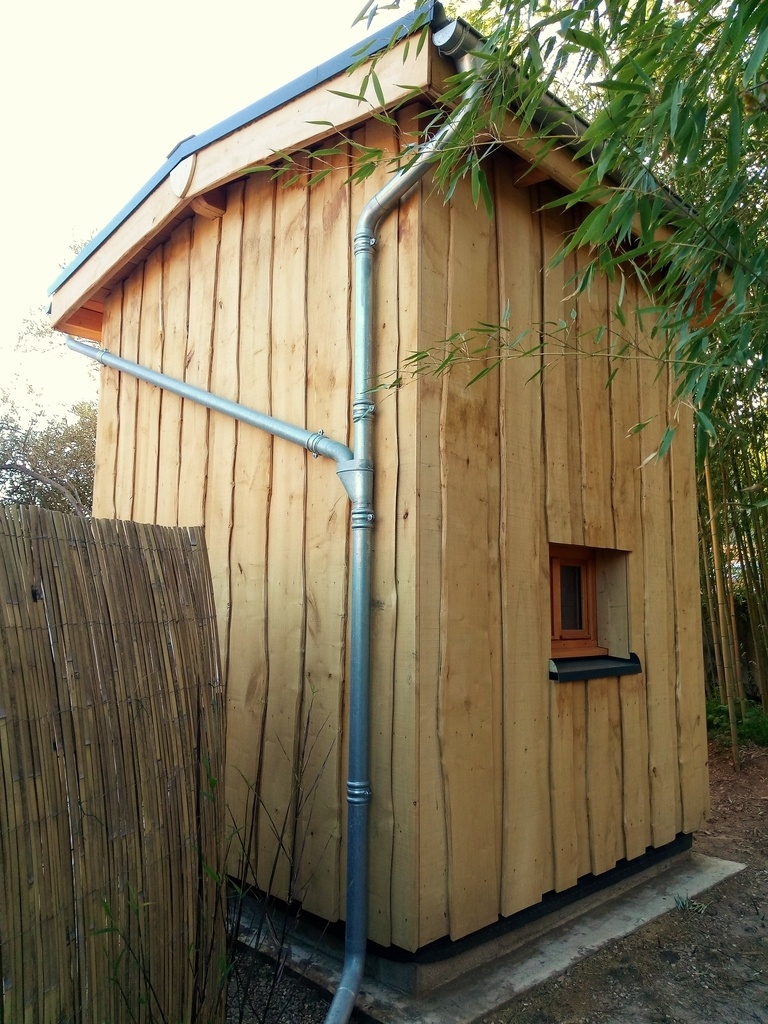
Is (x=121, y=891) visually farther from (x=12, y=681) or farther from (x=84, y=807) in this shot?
(x=12, y=681)

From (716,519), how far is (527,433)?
279 cm

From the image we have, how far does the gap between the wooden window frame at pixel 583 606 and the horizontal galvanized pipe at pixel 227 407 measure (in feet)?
3.85

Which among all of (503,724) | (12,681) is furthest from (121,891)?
(503,724)

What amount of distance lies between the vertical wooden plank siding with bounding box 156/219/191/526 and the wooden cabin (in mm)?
16

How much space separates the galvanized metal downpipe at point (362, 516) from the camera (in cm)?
244

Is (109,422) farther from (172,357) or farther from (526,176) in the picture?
(526,176)

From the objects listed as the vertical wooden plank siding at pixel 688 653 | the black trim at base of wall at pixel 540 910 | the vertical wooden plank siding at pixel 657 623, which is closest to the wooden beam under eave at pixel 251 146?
the vertical wooden plank siding at pixel 657 623

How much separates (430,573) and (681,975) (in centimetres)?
177

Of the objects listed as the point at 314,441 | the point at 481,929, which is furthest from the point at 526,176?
the point at 481,929

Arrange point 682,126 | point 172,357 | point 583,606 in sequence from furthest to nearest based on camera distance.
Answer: point 172,357 < point 583,606 < point 682,126

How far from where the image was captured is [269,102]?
3064 millimetres

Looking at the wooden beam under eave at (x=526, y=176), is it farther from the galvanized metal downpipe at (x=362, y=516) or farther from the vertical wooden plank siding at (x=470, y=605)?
the galvanized metal downpipe at (x=362, y=516)

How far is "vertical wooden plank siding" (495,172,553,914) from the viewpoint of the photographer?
112 inches

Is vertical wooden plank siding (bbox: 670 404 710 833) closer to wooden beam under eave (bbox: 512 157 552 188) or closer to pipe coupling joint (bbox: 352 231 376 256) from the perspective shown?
wooden beam under eave (bbox: 512 157 552 188)
